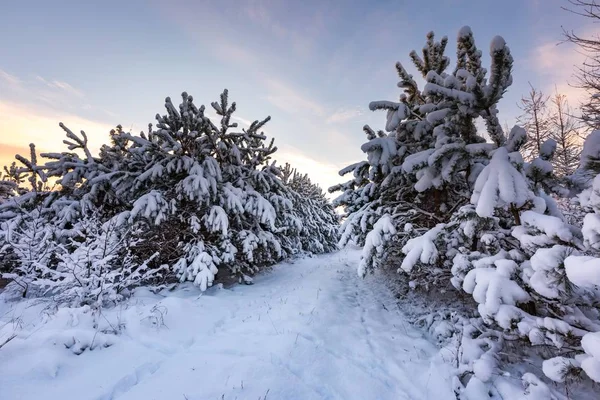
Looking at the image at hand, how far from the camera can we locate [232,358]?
141 inches

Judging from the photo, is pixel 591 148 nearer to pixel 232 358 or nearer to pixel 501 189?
pixel 501 189

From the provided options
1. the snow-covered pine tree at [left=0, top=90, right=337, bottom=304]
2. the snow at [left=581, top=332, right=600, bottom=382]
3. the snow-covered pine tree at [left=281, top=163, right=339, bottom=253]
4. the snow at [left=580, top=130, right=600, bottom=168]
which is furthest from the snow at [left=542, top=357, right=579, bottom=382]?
the snow-covered pine tree at [left=281, top=163, right=339, bottom=253]

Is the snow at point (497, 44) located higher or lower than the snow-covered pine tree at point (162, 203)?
higher

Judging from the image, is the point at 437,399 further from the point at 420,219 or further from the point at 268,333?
the point at 420,219

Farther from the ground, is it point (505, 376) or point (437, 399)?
point (505, 376)

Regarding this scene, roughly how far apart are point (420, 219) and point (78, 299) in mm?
7232

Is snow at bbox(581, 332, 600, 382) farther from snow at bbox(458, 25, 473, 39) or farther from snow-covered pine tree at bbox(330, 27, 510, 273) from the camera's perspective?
snow at bbox(458, 25, 473, 39)

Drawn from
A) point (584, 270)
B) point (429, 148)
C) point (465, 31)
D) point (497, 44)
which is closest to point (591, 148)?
point (584, 270)

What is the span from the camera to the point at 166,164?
26.0 feet

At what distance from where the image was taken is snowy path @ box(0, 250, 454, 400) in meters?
2.90

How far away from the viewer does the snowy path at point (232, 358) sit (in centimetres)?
290

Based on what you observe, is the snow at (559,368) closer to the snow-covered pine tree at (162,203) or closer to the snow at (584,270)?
the snow at (584,270)

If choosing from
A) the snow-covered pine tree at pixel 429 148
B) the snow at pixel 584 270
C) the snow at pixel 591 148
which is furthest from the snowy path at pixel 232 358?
the snow at pixel 591 148

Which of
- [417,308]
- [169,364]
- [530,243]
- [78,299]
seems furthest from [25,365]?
[417,308]
